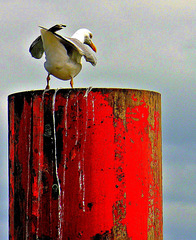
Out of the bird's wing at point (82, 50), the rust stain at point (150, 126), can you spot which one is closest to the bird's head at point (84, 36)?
the bird's wing at point (82, 50)

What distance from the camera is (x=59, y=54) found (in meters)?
7.42

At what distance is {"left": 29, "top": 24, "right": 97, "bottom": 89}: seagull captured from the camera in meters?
A: 7.15

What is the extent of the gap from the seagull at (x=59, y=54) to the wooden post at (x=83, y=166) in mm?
2321

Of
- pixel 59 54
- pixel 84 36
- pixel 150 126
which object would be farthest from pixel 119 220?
pixel 84 36

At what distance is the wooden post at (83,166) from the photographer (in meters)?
4.61

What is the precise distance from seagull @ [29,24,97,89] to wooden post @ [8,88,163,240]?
2.32 m

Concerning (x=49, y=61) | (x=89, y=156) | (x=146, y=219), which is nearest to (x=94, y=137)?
(x=89, y=156)

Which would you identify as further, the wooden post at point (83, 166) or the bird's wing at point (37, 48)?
the bird's wing at point (37, 48)

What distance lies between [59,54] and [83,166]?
10.2 ft

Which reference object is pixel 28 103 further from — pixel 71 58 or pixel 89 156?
pixel 71 58

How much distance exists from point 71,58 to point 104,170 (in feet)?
10.6

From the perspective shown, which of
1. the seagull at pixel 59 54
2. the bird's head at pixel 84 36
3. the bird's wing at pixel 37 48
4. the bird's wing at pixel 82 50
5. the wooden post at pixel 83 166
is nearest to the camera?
the wooden post at pixel 83 166

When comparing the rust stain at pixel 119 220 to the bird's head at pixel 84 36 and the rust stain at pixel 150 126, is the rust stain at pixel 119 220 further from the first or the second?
the bird's head at pixel 84 36

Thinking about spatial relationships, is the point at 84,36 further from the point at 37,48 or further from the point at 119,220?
the point at 119,220
